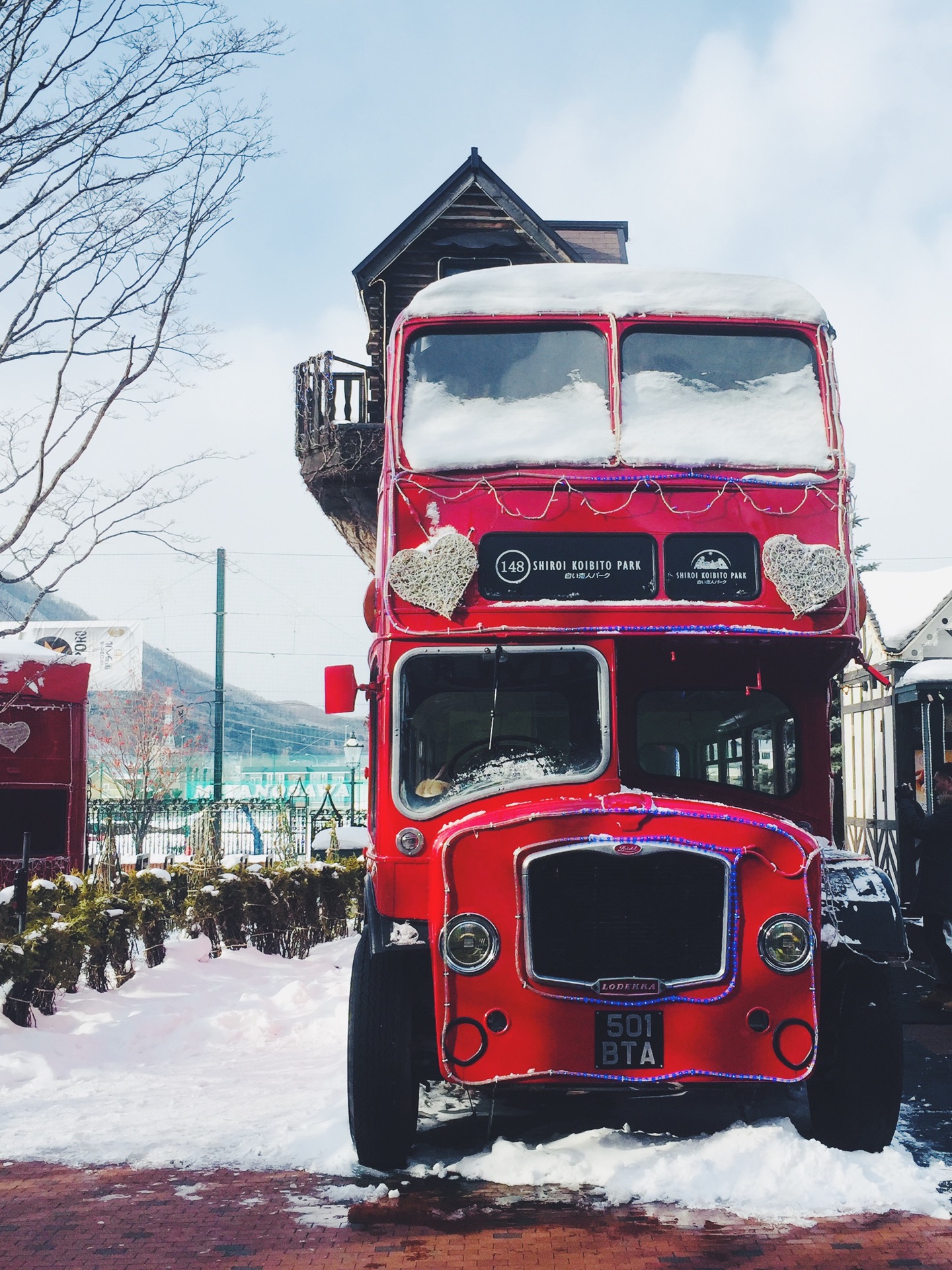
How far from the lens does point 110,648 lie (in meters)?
65.6

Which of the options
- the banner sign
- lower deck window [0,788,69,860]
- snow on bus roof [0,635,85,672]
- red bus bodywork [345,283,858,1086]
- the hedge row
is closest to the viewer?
red bus bodywork [345,283,858,1086]

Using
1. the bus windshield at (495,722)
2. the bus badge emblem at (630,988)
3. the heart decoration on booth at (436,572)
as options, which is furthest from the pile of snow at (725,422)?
the bus badge emblem at (630,988)

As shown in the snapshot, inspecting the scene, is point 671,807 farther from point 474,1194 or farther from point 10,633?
point 10,633

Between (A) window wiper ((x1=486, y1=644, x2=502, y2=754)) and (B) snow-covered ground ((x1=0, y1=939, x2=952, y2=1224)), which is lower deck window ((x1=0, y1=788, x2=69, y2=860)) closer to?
(B) snow-covered ground ((x1=0, y1=939, x2=952, y2=1224))

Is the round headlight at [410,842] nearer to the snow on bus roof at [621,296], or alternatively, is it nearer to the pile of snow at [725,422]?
the pile of snow at [725,422]

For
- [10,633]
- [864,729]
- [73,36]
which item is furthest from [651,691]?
[864,729]

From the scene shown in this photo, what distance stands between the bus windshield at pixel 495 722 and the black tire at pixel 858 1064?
1534 mm

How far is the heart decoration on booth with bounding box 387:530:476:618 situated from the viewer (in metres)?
6.02

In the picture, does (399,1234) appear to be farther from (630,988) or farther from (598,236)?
(598,236)

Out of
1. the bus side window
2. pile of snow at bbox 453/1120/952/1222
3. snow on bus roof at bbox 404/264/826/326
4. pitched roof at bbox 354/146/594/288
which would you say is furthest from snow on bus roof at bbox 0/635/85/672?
pitched roof at bbox 354/146/594/288

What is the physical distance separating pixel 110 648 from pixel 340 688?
61825mm

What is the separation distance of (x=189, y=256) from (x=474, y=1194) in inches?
300

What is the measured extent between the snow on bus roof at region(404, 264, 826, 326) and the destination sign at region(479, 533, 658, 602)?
1.30 metres

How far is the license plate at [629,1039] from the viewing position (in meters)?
5.31
